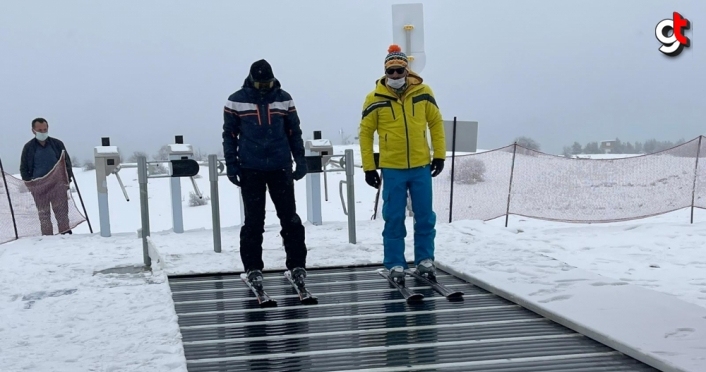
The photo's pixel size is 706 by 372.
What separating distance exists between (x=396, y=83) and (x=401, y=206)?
979 mm

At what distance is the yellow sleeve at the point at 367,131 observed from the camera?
5.65 meters

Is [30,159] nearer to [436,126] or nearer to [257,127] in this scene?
[257,127]

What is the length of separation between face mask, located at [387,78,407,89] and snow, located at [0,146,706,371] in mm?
1660

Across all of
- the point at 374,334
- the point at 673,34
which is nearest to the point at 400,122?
the point at 374,334

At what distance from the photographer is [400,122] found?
18.3 ft

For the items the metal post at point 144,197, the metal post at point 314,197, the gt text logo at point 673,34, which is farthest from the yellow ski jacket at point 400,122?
the gt text logo at point 673,34

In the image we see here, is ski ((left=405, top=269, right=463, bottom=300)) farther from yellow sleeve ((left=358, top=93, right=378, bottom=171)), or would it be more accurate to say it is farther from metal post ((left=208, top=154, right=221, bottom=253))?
metal post ((left=208, top=154, right=221, bottom=253))

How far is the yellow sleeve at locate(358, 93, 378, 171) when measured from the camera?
5.65 meters

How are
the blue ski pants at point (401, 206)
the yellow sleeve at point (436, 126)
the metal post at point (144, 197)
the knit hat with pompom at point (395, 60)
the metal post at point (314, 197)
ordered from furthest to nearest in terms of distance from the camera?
the metal post at point (314, 197)
the metal post at point (144, 197)
the yellow sleeve at point (436, 126)
the blue ski pants at point (401, 206)
the knit hat with pompom at point (395, 60)

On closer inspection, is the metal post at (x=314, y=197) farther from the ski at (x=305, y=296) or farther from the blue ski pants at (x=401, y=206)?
the ski at (x=305, y=296)

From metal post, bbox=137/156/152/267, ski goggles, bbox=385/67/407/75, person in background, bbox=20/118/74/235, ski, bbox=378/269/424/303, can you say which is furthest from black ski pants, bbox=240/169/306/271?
person in background, bbox=20/118/74/235

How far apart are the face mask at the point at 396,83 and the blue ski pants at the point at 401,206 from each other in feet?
2.19

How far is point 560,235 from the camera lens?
31.7 ft

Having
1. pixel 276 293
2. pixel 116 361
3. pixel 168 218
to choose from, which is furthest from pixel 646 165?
pixel 168 218
